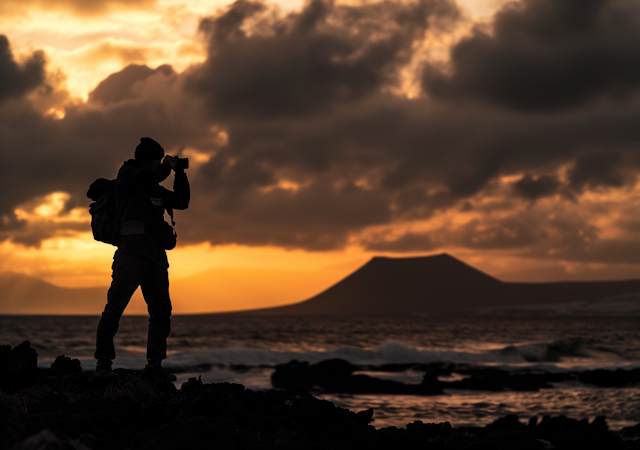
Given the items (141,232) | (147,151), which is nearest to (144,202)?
(141,232)

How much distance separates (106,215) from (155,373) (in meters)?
1.68

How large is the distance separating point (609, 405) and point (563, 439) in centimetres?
934

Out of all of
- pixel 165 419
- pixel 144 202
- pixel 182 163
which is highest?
pixel 182 163

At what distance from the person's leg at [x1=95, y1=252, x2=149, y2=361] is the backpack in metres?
0.21

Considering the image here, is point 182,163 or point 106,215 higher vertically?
point 182,163

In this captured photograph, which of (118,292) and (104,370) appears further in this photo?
(104,370)

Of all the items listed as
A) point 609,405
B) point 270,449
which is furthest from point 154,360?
point 609,405

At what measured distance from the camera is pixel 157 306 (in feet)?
20.8

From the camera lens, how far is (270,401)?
21.8ft

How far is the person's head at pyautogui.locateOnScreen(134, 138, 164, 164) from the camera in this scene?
620 centimetres

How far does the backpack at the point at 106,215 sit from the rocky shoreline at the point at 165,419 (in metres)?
1.39

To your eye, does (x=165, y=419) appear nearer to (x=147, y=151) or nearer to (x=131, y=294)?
(x=131, y=294)

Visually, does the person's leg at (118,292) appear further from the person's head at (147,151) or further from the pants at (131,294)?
the person's head at (147,151)

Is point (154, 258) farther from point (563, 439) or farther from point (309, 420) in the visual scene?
point (563, 439)
